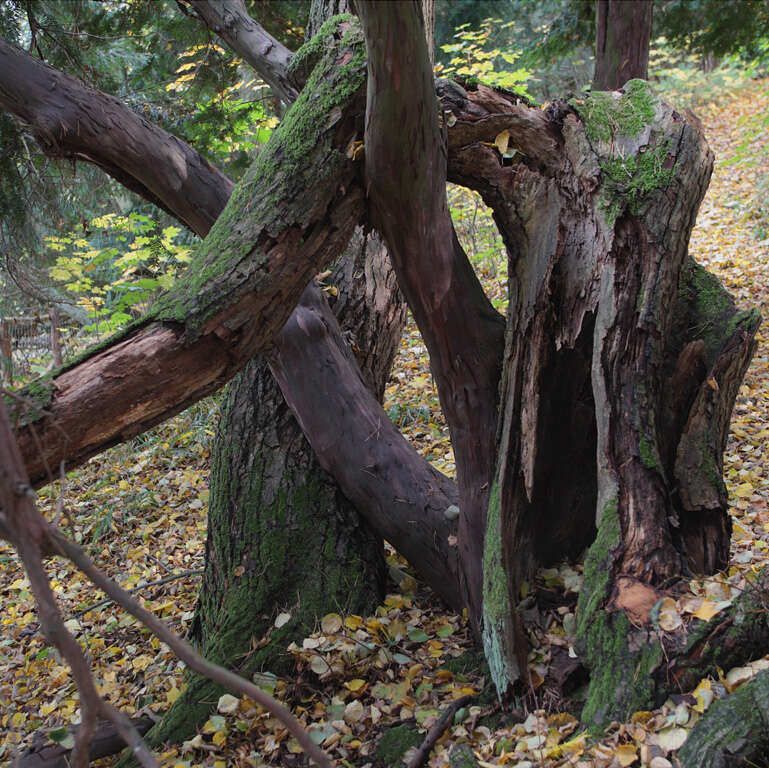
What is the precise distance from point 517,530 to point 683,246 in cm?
138

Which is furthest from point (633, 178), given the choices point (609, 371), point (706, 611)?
point (706, 611)

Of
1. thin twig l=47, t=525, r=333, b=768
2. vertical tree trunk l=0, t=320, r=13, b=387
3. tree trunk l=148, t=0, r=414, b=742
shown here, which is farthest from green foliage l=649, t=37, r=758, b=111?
thin twig l=47, t=525, r=333, b=768

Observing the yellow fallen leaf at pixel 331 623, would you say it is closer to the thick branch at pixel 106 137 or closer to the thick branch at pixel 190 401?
the thick branch at pixel 190 401

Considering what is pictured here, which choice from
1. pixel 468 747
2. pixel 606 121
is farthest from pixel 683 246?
pixel 468 747

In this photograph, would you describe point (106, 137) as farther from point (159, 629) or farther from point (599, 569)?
point (599, 569)

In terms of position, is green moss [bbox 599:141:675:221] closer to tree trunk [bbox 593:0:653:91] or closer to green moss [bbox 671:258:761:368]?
green moss [bbox 671:258:761:368]

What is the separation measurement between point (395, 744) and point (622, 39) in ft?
19.3

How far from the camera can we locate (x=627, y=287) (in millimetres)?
2736

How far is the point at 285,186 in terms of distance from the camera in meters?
2.50

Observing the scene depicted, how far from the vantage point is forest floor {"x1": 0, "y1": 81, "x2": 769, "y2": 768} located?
2383mm

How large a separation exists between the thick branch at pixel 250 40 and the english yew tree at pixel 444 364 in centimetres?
75

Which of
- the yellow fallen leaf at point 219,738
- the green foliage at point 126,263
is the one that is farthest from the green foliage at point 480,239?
the yellow fallen leaf at point 219,738

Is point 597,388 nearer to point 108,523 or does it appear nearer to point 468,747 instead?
point 468,747

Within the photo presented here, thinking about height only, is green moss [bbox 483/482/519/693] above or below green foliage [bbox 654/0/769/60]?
below
